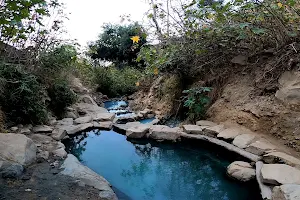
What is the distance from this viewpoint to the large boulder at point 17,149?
103 inches

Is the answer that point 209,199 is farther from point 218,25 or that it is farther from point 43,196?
point 218,25

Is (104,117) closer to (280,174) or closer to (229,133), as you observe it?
(229,133)

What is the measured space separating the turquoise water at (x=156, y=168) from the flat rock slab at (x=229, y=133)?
0.29 metres

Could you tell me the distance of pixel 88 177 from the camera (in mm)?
2545

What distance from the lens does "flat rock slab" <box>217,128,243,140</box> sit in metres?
3.57

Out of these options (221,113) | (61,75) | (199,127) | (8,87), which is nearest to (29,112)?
(8,87)

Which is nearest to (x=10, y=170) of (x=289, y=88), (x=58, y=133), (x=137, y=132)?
(x=58, y=133)

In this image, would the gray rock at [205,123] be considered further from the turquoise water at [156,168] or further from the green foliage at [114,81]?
the green foliage at [114,81]

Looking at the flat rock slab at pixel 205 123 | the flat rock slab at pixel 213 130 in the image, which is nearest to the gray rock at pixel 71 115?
the flat rock slab at pixel 205 123

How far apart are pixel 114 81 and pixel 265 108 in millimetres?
6143

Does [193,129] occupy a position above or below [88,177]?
above

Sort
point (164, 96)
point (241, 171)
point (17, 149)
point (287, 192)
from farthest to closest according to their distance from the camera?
point (164, 96) < point (241, 171) < point (17, 149) < point (287, 192)

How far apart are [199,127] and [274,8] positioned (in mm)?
2075

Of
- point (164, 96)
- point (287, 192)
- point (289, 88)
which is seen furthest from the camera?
point (164, 96)
